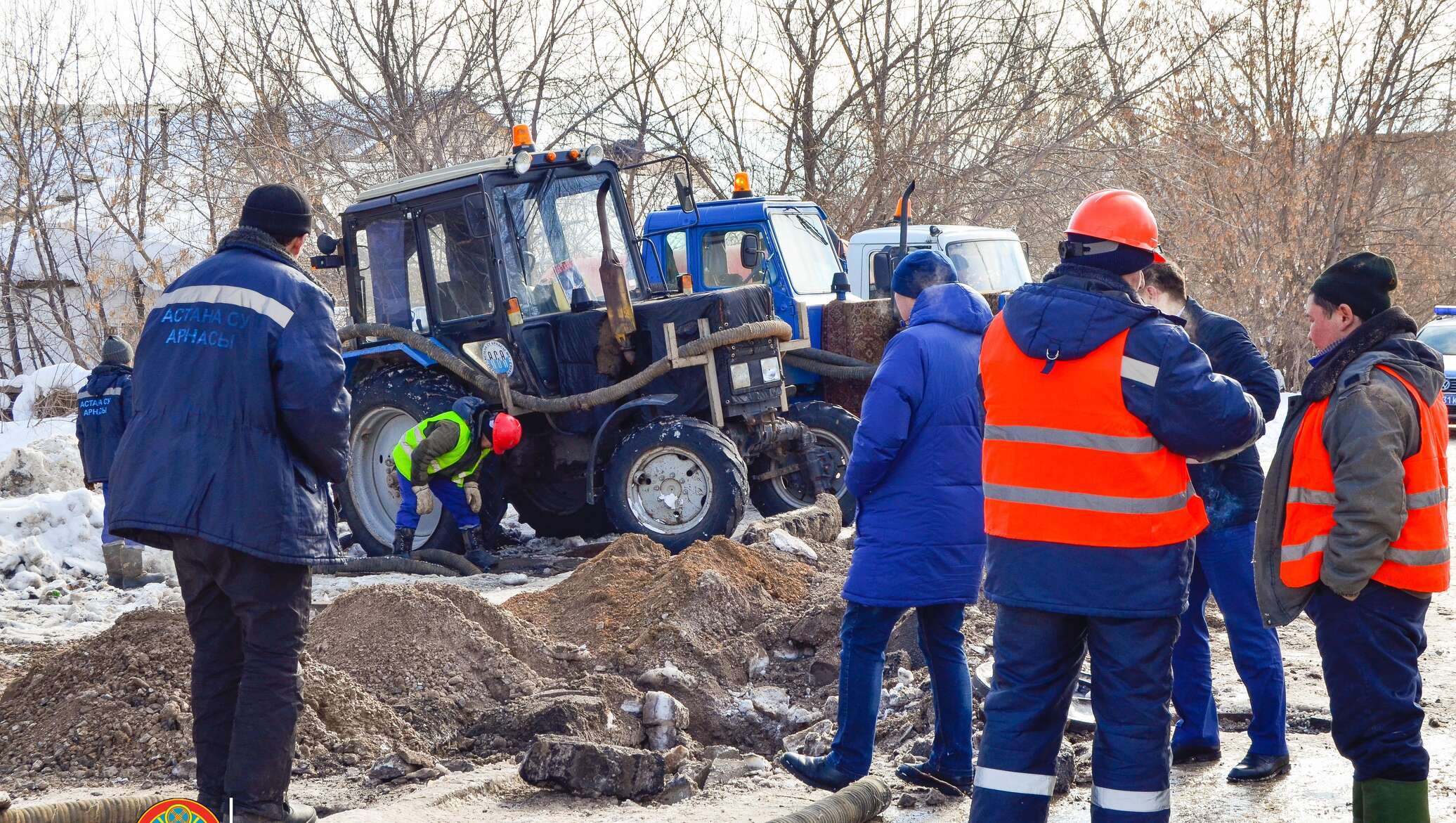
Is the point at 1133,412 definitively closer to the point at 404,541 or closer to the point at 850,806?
the point at 850,806

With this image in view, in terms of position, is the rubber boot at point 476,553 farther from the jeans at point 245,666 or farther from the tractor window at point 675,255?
the jeans at point 245,666

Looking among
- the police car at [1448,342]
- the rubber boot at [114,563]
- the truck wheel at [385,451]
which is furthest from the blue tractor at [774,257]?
the police car at [1448,342]

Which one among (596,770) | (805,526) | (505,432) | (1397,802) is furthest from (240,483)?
(805,526)

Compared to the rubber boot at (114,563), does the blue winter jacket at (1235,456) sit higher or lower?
higher

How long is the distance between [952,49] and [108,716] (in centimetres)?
1550

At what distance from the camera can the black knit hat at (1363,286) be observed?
12.3 ft

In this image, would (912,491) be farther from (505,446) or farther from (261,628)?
(505,446)

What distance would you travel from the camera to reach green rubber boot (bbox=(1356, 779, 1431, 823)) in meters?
3.55

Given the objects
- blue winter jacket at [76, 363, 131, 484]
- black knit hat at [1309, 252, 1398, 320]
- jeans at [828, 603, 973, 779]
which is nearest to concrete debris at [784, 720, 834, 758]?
jeans at [828, 603, 973, 779]

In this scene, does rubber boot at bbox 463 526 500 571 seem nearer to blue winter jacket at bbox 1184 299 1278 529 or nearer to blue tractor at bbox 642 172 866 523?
blue tractor at bbox 642 172 866 523

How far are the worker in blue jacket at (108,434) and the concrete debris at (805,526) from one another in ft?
13.2

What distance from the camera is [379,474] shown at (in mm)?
10445

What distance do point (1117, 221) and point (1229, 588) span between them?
1641 mm

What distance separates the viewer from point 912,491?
13.9ft
